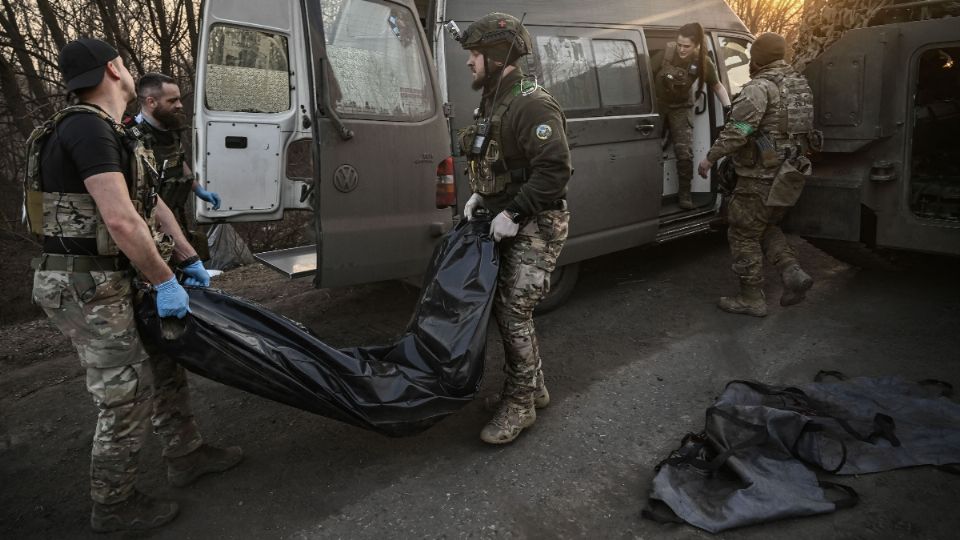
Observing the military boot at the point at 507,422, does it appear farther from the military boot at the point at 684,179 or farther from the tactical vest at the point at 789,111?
the military boot at the point at 684,179

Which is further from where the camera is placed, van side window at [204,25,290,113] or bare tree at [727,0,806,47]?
bare tree at [727,0,806,47]

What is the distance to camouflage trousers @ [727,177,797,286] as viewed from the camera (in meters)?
4.68

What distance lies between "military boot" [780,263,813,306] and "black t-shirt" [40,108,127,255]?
14.2ft

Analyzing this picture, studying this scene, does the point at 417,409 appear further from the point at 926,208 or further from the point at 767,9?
the point at 767,9

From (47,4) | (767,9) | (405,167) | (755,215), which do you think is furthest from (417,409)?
(767,9)

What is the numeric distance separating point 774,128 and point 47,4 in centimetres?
776

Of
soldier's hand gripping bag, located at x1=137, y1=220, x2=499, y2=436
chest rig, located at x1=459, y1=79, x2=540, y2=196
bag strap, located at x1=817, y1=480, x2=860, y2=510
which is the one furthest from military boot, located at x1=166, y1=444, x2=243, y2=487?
bag strap, located at x1=817, y1=480, x2=860, y2=510

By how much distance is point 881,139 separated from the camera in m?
4.61

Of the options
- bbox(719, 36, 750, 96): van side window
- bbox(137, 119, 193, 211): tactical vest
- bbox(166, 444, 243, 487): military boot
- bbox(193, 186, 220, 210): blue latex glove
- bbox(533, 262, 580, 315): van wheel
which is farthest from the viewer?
bbox(719, 36, 750, 96): van side window

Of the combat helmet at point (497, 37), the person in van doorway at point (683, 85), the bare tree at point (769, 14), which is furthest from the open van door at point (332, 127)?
the bare tree at point (769, 14)

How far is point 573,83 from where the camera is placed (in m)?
4.57

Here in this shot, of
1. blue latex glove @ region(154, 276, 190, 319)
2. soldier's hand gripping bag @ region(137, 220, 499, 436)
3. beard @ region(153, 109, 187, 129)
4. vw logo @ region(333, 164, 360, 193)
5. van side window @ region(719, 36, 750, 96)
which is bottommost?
soldier's hand gripping bag @ region(137, 220, 499, 436)

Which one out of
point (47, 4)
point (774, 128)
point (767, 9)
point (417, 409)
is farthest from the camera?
point (767, 9)

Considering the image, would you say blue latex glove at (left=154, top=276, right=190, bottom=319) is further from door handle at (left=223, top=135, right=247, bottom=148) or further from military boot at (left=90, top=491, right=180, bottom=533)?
door handle at (left=223, top=135, right=247, bottom=148)
